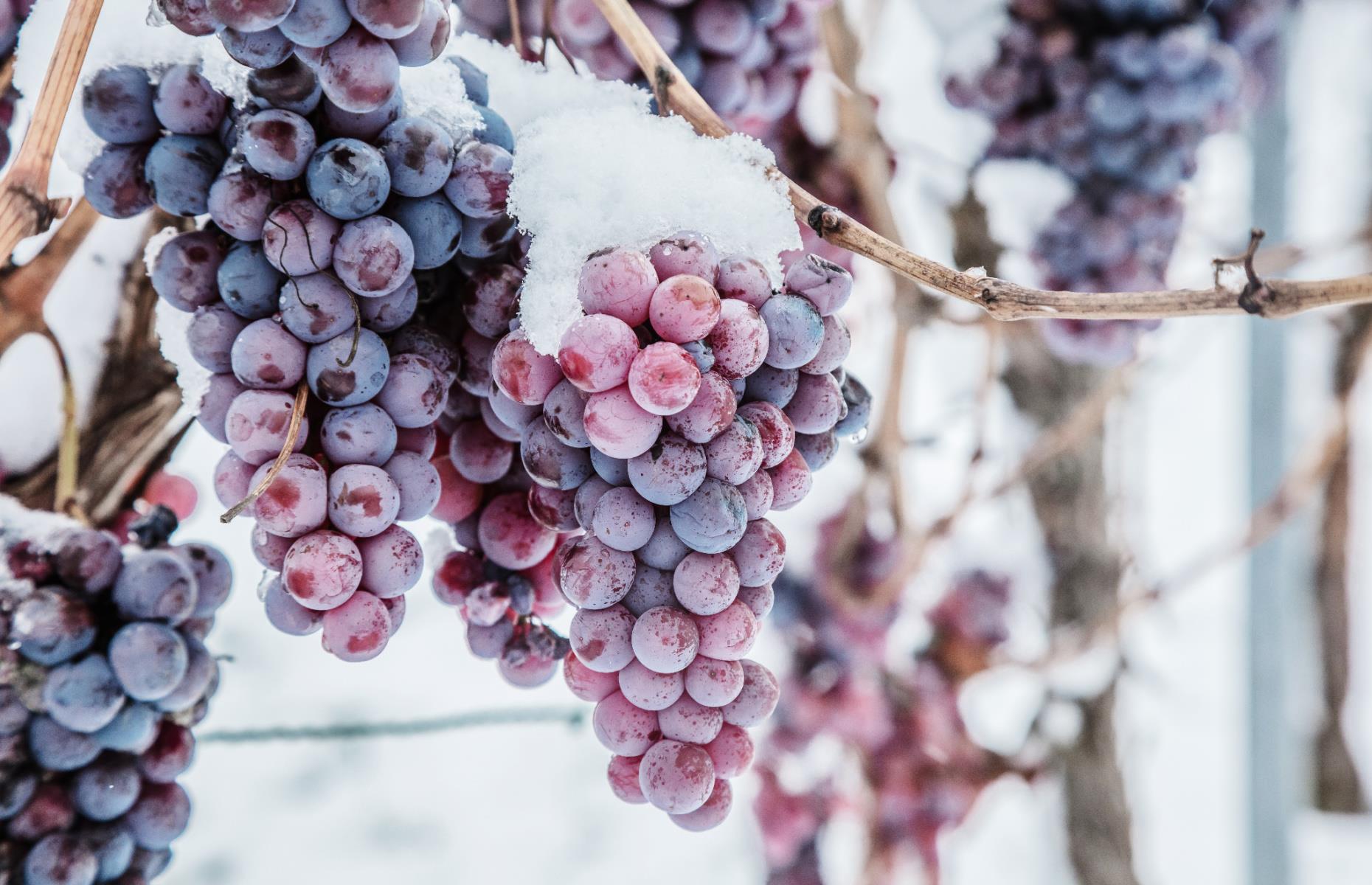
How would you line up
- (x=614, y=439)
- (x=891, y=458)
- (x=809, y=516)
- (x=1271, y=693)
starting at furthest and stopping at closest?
(x=1271, y=693)
(x=809, y=516)
(x=891, y=458)
(x=614, y=439)

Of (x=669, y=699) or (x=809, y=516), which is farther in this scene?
(x=809, y=516)

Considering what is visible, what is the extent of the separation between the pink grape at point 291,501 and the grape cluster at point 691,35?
266 millimetres

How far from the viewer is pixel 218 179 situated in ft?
1.07

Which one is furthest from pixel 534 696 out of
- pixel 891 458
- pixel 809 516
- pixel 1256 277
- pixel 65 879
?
pixel 1256 277

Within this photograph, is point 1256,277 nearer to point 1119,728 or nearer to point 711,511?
point 711,511

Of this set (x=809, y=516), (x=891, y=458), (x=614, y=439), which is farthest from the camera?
(x=809, y=516)

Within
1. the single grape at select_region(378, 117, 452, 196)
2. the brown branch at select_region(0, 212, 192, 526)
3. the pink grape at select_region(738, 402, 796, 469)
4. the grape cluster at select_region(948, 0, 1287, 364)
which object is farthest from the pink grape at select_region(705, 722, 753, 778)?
the grape cluster at select_region(948, 0, 1287, 364)

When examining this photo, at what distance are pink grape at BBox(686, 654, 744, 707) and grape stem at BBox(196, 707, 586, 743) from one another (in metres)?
0.31

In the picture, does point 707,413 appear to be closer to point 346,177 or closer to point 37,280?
point 346,177

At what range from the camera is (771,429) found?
330 millimetres

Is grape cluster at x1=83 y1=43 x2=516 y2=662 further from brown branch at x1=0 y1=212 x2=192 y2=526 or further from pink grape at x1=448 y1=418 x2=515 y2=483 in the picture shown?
brown branch at x1=0 y1=212 x2=192 y2=526

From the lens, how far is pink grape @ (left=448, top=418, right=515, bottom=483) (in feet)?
1.28

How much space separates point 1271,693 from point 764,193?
1.19 metres

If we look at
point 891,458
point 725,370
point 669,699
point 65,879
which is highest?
point 891,458
